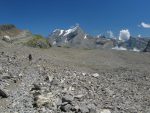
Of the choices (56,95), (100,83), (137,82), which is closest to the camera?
(56,95)

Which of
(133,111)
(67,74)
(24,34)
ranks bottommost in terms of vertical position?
(133,111)

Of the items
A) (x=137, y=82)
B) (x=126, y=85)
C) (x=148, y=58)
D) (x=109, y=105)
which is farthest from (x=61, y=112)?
(x=148, y=58)

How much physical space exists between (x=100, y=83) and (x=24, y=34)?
3535 cm

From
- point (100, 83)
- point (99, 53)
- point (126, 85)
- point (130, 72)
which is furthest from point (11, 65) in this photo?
point (99, 53)

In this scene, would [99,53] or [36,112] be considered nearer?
[36,112]

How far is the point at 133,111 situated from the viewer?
66.2ft

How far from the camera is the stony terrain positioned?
18698 millimetres

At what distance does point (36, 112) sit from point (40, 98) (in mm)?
1364

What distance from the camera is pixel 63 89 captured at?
71.7 ft

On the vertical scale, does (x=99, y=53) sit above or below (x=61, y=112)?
above

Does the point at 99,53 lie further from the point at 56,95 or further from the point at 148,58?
the point at 56,95

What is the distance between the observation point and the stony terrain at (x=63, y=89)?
61.3 ft

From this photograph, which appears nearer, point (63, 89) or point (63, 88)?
point (63, 89)

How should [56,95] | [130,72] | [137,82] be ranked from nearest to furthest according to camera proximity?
[56,95] < [137,82] < [130,72]
